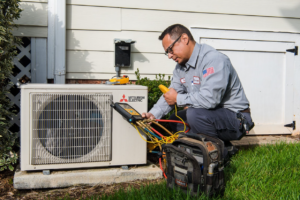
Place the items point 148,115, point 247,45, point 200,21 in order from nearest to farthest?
1. point 148,115
2. point 200,21
3. point 247,45

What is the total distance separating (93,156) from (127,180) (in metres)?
0.36

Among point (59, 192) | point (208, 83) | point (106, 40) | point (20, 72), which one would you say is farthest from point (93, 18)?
point (59, 192)

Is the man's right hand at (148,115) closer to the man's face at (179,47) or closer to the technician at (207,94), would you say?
the technician at (207,94)

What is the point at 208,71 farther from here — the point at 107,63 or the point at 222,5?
the point at 222,5

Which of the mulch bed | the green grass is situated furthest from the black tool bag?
the mulch bed

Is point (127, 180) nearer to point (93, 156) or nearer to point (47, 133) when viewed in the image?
point (93, 156)

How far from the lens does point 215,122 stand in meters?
2.47

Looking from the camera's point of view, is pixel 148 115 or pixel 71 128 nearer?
pixel 71 128

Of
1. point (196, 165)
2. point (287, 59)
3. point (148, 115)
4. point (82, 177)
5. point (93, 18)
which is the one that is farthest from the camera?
point (287, 59)

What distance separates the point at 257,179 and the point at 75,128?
59.3 inches

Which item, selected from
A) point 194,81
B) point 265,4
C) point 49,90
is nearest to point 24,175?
point 49,90

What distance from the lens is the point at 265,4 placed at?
4059 millimetres

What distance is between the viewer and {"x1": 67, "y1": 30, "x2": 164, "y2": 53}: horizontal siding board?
11.6 ft

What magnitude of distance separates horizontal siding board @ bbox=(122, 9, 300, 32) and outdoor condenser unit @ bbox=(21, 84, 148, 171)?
4.71ft
